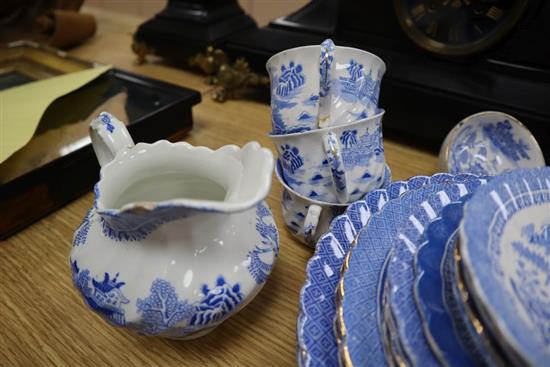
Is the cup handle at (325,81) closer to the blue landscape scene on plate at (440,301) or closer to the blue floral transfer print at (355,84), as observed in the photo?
the blue floral transfer print at (355,84)

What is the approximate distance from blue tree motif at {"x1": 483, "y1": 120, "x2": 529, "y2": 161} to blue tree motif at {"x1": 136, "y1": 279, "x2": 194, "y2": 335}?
1.50 feet

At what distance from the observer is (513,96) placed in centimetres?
57

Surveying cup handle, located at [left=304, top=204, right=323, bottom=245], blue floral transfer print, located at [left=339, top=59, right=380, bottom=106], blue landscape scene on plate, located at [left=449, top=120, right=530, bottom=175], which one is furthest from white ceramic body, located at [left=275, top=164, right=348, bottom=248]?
blue landscape scene on plate, located at [left=449, top=120, right=530, bottom=175]

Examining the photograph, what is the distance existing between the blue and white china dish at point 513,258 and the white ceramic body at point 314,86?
19 cm

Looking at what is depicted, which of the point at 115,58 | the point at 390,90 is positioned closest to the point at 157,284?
the point at 390,90

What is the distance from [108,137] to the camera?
36 cm

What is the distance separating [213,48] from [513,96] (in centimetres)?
53

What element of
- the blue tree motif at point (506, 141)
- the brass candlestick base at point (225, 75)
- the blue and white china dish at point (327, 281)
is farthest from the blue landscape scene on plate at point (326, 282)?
the brass candlestick base at point (225, 75)

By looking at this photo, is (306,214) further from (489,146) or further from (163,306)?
(489,146)

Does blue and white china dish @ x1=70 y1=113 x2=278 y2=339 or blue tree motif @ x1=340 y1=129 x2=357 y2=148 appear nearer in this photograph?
blue and white china dish @ x1=70 y1=113 x2=278 y2=339

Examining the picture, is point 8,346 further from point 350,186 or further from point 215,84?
point 215,84

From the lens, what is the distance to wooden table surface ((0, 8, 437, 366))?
14.9 inches

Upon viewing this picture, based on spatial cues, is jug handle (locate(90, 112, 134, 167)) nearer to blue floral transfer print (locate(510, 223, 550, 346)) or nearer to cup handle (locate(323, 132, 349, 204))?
cup handle (locate(323, 132, 349, 204))

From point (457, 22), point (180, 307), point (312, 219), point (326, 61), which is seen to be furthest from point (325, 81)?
point (457, 22)
